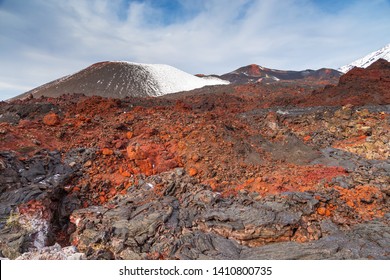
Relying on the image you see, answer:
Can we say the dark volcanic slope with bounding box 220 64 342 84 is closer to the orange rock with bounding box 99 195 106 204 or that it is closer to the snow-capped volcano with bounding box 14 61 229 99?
the snow-capped volcano with bounding box 14 61 229 99

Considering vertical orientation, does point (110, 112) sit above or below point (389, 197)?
above

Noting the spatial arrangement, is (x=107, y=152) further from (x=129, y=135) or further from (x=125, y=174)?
(x=129, y=135)

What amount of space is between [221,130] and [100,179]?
4.76 metres

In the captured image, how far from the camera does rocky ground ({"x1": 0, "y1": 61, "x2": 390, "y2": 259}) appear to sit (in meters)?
5.59

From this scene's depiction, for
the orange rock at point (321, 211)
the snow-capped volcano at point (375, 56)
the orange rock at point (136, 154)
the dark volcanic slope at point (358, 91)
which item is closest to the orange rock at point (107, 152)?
the orange rock at point (136, 154)

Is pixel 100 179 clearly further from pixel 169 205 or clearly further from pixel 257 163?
pixel 257 163

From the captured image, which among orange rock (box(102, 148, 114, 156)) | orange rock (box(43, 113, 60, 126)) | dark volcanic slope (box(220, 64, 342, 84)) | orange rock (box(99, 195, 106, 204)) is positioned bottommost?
orange rock (box(99, 195, 106, 204))

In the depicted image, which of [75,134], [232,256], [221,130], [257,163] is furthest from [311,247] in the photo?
[75,134]

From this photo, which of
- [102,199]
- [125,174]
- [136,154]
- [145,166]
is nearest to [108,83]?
[136,154]

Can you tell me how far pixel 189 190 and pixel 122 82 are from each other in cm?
3361

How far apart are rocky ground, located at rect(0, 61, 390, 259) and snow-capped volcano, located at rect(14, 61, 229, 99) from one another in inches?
1003

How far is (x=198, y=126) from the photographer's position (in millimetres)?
10062

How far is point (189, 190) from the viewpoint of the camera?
7.30 m

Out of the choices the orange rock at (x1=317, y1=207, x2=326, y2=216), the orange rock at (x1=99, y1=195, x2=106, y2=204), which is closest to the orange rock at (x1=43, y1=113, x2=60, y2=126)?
the orange rock at (x1=99, y1=195, x2=106, y2=204)
